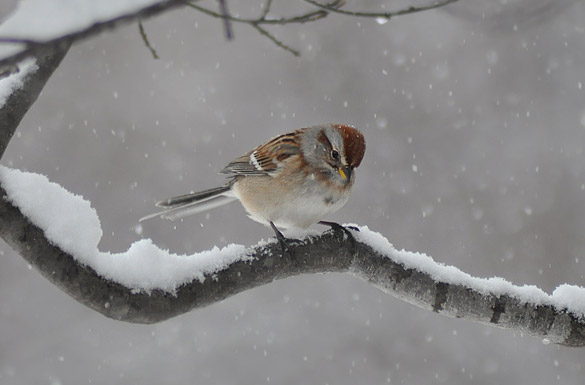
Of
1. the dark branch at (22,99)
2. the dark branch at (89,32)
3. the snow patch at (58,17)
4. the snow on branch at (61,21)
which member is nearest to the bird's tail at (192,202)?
the dark branch at (22,99)

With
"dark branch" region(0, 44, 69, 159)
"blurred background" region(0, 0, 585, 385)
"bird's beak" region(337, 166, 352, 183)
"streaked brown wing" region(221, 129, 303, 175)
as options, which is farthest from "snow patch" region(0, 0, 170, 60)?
"blurred background" region(0, 0, 585, 385)

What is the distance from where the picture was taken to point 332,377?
845 cm

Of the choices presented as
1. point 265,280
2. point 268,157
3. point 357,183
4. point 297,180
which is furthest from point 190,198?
point 357,183

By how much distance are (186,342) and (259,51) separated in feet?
15.6

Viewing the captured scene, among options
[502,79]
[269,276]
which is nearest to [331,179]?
[269,276]

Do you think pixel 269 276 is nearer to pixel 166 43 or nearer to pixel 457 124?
pixel 457 124

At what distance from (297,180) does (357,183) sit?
5730 mm

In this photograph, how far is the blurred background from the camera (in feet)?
28.2

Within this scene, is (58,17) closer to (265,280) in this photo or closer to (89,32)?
(89,32)

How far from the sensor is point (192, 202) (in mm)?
4207

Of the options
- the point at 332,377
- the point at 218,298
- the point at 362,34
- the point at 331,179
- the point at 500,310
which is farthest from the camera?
the point at 362,34

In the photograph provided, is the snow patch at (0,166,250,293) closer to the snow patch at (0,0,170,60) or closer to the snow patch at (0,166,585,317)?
the snow patch at (0,166,585,317)

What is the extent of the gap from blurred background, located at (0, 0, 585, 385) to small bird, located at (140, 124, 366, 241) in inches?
188

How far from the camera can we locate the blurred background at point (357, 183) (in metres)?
8.59
